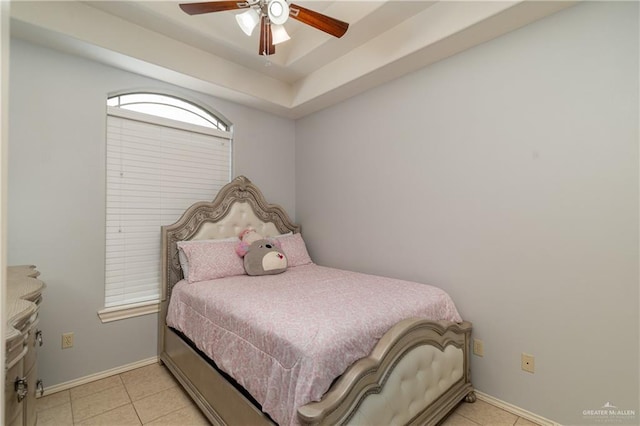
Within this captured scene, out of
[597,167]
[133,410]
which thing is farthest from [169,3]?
[597,167]

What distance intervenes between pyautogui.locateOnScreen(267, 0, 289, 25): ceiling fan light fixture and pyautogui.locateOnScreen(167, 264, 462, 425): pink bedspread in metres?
1.67

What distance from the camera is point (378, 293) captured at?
2.04 metres

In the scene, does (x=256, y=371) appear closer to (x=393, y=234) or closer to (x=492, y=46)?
(x=393, y=234)

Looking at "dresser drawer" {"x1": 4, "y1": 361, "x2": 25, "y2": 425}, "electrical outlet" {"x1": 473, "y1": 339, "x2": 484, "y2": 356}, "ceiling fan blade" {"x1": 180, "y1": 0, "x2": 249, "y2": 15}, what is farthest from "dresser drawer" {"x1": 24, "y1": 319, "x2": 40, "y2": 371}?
"electrical outlet" {"x1": 473, "y1": 339, "x2": 484, "y2": 356}

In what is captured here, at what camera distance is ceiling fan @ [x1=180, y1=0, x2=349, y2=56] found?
1691mm

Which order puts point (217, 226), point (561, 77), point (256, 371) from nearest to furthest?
point (256, 371) < point (561, 77) < point (217, 226)

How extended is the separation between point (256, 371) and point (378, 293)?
0.93 m

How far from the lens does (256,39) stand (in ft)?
8.86

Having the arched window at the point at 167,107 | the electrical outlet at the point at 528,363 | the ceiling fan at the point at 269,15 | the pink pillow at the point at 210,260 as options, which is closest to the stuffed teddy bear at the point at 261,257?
the pink pillow at the point at 210,260

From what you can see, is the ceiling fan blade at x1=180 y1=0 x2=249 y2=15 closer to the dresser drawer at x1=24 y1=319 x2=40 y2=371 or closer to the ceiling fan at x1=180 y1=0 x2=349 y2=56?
the ceiling fan at x1=180 y1=0 x2=349 y2=56

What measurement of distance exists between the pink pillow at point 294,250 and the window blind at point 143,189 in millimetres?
963

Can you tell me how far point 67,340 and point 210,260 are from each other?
1175 mm

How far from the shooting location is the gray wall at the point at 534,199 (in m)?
1.68

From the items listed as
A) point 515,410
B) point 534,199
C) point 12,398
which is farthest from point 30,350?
point 534,199
